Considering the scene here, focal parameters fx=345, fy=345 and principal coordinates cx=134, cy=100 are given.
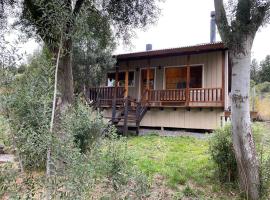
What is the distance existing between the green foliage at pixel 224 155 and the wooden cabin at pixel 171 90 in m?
5.71

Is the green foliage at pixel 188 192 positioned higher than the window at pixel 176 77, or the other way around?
the window at pixel 176 77

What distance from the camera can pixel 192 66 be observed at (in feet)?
51.1

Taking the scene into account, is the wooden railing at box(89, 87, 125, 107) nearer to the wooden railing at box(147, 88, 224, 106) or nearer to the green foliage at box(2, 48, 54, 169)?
the wooden railing at box(147, 88, 224, 106)

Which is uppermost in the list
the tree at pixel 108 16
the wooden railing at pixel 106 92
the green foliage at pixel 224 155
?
the tree at pixel 108 16

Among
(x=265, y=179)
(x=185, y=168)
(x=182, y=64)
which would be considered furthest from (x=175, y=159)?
(x=182, y=64)

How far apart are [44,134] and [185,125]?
38.7 feet

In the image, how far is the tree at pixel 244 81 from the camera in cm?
621

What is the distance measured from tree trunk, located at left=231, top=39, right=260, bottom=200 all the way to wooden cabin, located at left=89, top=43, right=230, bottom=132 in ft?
21.0

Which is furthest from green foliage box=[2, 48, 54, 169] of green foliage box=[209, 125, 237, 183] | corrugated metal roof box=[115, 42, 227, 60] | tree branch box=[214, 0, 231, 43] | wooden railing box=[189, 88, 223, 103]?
wooden railing box=[189, 88, 223, 103]

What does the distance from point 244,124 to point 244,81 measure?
0.78 metres

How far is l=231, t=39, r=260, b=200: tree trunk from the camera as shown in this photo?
6.22 meters

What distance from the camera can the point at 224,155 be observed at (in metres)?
6.88

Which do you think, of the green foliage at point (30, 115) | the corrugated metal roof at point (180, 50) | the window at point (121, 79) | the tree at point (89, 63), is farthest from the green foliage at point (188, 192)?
the window at point (121, 79)

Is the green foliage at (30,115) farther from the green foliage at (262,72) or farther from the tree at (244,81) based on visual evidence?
the green foliage at (262,72)
